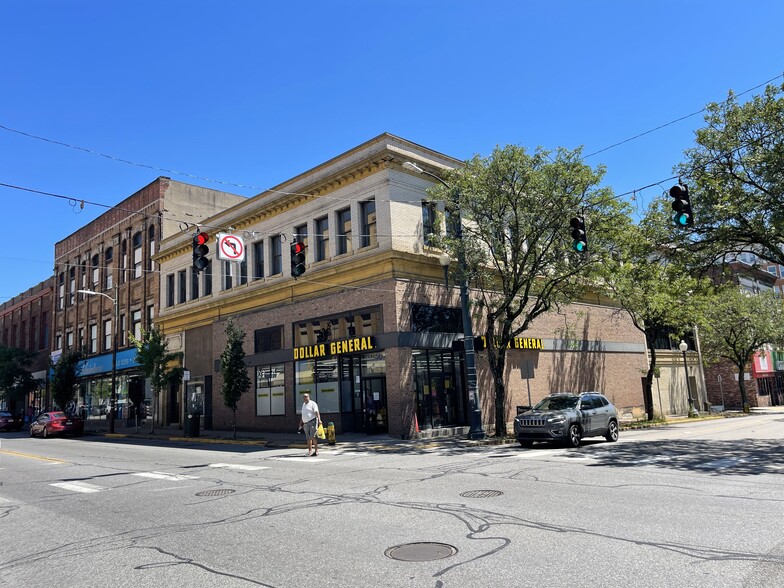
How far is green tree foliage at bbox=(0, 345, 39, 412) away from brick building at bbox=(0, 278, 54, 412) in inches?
68.6

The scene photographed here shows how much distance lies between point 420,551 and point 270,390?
74.5ft

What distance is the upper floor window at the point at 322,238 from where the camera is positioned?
25906 millimetres

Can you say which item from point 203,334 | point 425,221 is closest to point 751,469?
point 425,221

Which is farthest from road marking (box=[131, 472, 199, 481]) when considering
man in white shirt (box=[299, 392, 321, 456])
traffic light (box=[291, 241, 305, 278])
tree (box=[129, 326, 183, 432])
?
tree (box=[129, 326, 183, 432])

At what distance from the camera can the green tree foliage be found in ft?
157

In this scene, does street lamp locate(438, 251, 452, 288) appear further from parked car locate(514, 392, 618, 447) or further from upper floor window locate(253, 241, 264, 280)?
upper floor window locate(253, 241, 264, 280)

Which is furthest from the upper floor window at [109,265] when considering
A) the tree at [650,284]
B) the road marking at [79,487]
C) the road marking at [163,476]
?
the tree at [650,284]

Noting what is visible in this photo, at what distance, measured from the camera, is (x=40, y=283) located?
56.9 meters

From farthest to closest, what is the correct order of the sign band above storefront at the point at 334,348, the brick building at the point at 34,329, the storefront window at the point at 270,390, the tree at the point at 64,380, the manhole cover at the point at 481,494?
1. the brick building at the point at 34,329
2. the tree at the point at 64,380
3. the storefront window at the point at 270,390
4. the sign band above storefront at the point at 334,348
5. the manhole cover at the point at 481,494

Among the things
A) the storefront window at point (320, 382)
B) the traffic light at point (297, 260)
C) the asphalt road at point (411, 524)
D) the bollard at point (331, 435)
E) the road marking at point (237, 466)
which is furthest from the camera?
the storefront window at point (320, 382)

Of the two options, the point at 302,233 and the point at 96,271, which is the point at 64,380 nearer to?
the point at 96,271

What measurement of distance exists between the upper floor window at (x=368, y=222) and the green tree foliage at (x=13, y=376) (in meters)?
39.3

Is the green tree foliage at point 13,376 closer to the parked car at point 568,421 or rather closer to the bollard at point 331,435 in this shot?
the bollard at point 331,435

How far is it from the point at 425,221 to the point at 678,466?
14.7 meters
